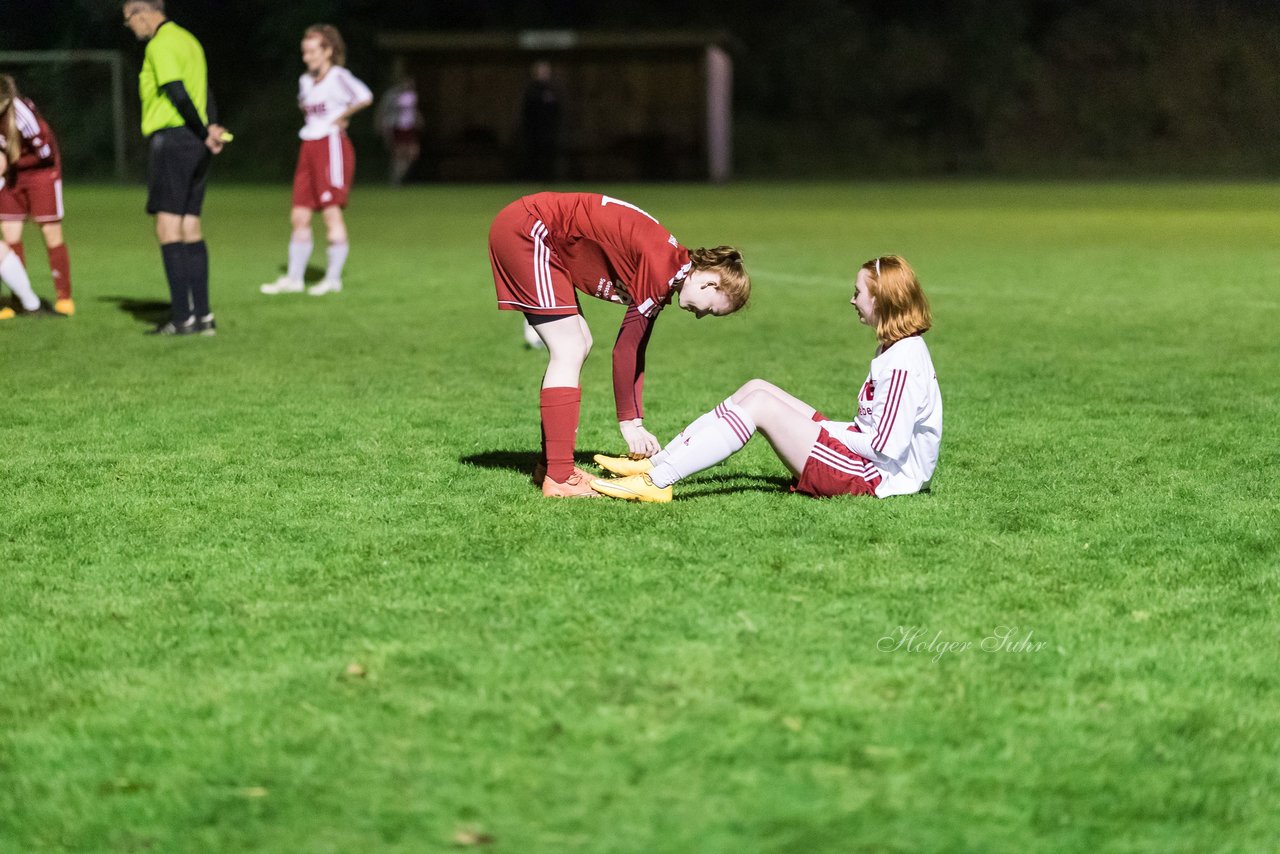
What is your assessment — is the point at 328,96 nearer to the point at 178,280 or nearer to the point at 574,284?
the point at 178,280

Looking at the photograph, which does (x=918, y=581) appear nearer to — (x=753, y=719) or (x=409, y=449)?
(x=753, y=719)

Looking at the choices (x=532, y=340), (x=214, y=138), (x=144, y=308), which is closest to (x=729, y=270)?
(x=532, y=340)

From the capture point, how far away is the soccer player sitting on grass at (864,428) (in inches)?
205

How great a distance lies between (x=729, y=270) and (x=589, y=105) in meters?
30.7

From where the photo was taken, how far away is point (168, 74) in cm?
939

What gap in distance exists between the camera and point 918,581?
444 centimetres

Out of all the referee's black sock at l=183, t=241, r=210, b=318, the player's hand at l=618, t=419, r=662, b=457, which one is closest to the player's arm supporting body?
the player's hand at l=618, t=419, r=662, b=457

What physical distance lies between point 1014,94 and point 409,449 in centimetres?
4012

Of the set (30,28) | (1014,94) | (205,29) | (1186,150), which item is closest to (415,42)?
(205,29)

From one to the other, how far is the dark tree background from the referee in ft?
103

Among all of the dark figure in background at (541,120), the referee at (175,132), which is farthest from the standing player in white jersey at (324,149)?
the dark figure in background at (541,120)

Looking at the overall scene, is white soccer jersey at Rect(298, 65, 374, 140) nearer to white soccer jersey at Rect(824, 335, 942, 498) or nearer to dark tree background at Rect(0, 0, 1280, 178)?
white soccer jersey at Rect(824, 335, 942, 498)

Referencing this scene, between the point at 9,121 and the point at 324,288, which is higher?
the point at 9,121

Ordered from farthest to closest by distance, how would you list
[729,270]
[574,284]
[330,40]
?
[330,40]
[574,284]
[729,270]
